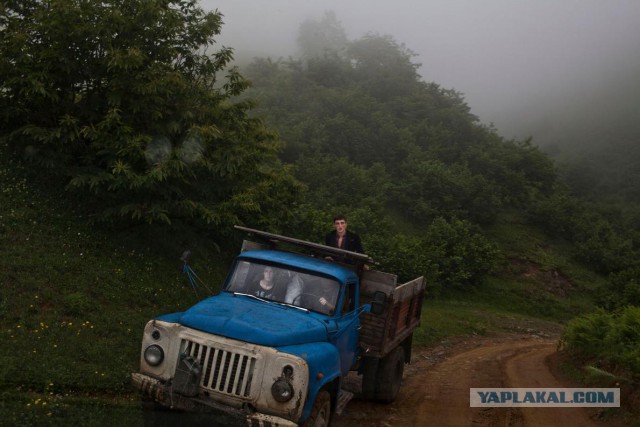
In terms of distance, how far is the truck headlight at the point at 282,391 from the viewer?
222 inches

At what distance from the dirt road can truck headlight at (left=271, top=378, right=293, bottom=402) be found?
111 inches

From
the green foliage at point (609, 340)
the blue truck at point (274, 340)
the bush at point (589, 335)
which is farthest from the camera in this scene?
the bush at point (589, 335)

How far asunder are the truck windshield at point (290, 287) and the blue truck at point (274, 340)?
1 centimetres

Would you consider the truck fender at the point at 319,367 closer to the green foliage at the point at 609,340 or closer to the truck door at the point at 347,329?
the truck door at the point at 347,329

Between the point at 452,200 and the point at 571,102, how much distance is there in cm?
8872

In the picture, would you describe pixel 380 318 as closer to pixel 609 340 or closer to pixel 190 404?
pixel 190 404

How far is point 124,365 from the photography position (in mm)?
8305

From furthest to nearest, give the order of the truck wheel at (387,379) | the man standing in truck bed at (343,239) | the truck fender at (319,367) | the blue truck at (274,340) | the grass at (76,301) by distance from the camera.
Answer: the truck wheel at (387,379) < the man standing in truck bed at (343,239) < the grass at (76,301) < the truck fender at (319,367) < the blue truck at (274,340)

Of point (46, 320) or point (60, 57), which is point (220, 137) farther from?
point (46, 320)

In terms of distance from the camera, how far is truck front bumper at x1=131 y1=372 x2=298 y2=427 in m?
5.55

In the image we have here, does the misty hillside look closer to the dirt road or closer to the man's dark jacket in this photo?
the dirt road

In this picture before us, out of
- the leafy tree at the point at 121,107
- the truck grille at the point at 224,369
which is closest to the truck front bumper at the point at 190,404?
the truck grille at the point at 224,369

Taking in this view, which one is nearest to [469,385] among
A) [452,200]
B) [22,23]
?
[22,23]

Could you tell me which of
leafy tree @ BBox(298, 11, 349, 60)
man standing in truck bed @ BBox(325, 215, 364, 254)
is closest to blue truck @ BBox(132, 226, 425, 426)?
man standing in truck bed @ BBox(325, 215, 364, 254)
